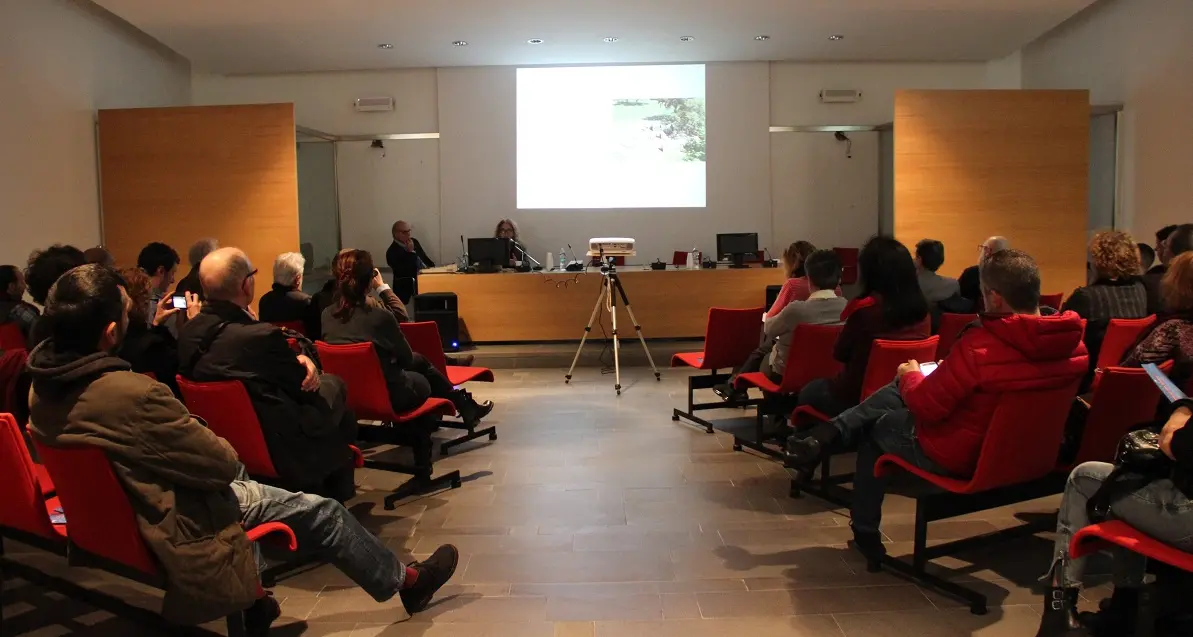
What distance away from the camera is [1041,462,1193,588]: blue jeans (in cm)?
225

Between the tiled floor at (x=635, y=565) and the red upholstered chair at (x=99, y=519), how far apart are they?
61 centimetres

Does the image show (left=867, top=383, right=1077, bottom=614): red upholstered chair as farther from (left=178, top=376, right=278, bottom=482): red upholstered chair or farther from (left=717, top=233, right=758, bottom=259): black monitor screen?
(left=717, top=233, right=758, bottom=259): black monitor screen

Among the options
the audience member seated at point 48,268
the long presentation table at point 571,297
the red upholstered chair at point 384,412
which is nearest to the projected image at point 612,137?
the long presentation table at point 571,297

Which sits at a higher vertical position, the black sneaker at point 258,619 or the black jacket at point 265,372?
the black jacket at point 265,372

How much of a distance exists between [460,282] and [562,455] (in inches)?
159

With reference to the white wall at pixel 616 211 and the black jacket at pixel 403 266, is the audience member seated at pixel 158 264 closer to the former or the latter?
the black jacket at pixel 403 266

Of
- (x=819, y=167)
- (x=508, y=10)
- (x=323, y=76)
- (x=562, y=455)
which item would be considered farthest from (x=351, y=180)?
(x=562, y=455)

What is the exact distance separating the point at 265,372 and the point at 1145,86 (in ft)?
29.1

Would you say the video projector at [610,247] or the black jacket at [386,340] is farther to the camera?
the video projector at [610,247]

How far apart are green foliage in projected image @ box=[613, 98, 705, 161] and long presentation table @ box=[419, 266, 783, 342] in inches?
99.1

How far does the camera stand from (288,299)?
15.9 feet

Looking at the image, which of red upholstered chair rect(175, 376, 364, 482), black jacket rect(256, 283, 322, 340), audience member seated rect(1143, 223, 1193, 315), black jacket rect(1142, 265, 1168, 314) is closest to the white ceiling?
black jacket rect(256, 283, 322, 340)

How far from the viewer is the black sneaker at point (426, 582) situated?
9.61 feet

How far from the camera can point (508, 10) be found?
7.98 metres
